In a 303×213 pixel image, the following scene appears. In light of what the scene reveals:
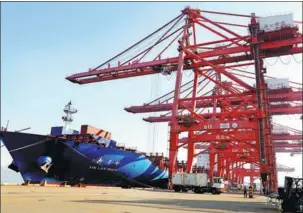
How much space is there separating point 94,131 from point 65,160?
5.70 m

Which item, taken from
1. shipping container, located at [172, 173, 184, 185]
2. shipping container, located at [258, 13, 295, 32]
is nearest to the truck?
shipping container, located at [172, 173, 184, 185]

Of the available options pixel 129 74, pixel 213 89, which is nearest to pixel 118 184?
pixel 129 74

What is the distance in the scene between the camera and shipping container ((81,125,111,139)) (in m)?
32.2

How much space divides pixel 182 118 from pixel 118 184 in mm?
10273

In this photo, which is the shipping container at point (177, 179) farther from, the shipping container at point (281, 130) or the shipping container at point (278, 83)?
the shipping container at point (281, 130)

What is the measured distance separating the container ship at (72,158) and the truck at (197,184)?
15.6 ft

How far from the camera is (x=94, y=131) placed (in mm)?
33375

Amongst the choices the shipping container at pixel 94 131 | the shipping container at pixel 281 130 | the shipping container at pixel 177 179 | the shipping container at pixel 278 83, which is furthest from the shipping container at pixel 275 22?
the shipping container at pixel 281 130

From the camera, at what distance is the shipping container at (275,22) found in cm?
3194

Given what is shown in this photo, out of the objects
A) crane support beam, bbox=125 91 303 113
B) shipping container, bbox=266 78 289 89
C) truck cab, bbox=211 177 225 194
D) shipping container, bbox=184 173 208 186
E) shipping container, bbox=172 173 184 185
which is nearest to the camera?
truck cab, bbox=211 177 225 194

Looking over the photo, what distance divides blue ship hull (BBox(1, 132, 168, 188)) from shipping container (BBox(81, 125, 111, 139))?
8.53 ft

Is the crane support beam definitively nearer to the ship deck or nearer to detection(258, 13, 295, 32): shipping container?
detection(258, 13, 295, 32): shipping container

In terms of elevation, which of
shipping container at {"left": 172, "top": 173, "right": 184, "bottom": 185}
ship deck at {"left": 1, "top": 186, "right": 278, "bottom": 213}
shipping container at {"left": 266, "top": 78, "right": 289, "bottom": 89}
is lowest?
ship deck at {"left": 1, "top": 186, "right": 278, "bottom": 213}

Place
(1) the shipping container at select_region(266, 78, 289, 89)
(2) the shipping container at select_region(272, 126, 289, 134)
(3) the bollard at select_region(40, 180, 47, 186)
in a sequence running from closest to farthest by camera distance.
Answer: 1. (3) the bollard at select_region(40, 180, 47, 186)
2. (1) the shipping container at select_region(266, 78, 289, 89)
3. (2) the shipping container at select_region(272, 126, 289, 134)
